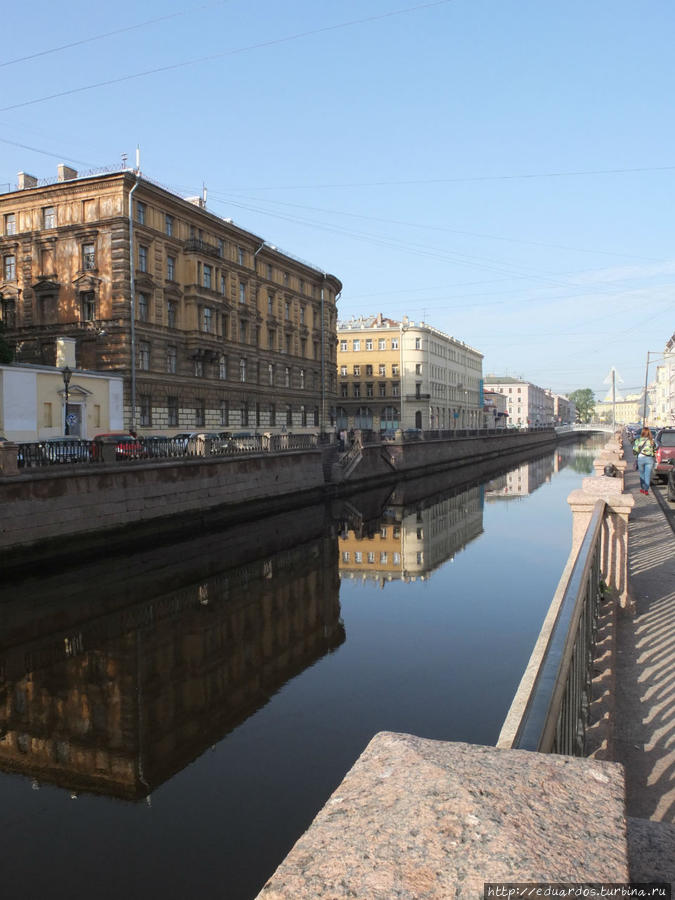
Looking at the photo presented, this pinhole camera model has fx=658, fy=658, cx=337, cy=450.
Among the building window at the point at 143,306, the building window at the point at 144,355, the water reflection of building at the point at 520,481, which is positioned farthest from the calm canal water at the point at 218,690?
the building window at the point at 143,306

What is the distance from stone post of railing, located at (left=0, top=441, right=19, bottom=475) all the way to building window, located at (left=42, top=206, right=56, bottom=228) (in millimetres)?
23156

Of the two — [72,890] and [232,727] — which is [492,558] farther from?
[72,890]

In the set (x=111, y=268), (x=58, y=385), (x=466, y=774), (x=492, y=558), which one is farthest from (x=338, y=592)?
(x=111, y=268)

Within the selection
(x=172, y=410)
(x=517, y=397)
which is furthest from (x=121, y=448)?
(x=517, y=397)

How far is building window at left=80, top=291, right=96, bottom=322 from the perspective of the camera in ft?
109

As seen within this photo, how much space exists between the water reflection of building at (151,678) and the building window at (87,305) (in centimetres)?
2334

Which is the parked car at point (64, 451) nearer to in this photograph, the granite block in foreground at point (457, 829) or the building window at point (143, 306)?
the building window at point (143, 306)

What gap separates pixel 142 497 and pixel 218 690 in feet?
37.4

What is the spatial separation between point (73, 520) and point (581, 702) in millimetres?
14947

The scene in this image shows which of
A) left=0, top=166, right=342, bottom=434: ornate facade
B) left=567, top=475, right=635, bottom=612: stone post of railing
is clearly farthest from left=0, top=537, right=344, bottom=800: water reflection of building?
left=0, top=166, right=342, bottom=434: ornate facade

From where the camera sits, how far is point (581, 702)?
447cm

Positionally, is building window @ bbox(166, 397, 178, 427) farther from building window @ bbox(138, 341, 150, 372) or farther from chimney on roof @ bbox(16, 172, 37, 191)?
chimney on roof @ bbox(16, 172, 37, 191)

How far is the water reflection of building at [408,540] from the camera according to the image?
56.0 ft

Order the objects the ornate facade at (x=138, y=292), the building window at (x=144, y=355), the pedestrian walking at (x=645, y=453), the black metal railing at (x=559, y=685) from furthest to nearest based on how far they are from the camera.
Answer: the building window at (x=144, y=355) < the ornate facade at (x=138, y=292) < the pedestrian walking at (x=645, y=453) < the black metal railing at (x=559, y=685)
